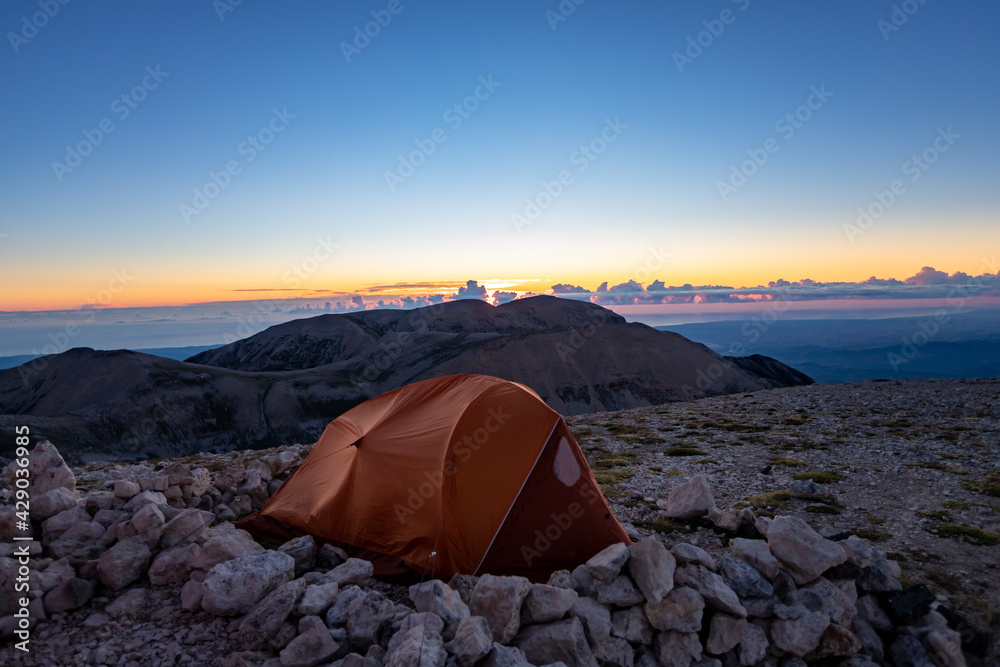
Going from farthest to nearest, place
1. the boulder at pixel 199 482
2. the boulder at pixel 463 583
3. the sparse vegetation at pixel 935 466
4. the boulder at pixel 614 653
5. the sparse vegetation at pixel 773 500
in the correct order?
the sparse vegetation at pixel 935 466 < the sparse vegetation at pixel 773 500 < the boulder at pixel 199 482 < the boulder at pixel 463 583 < the boulder at pixel 614 653

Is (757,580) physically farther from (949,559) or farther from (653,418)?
(653,418)

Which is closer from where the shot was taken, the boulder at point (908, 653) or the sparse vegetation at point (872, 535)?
the boulder at point (908, 653)

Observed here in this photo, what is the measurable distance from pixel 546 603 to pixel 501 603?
2.01 ft

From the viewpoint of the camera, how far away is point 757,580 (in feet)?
25.7

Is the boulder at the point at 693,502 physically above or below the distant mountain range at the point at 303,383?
above

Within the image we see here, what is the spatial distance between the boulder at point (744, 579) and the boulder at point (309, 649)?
18.2ft

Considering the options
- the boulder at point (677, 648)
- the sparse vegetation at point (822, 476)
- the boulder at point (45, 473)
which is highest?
the boulder at point (45, 473)

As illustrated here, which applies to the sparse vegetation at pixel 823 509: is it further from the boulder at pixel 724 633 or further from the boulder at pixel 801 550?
the boulder at pixel 724 633

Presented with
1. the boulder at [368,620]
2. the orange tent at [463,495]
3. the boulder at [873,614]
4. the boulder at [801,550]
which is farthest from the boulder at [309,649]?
the boulder at [873,614]

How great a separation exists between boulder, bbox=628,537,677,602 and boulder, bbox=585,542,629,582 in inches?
5.2

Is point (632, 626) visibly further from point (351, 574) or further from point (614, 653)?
point (351, 574)

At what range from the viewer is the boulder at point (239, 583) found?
24.6 ft

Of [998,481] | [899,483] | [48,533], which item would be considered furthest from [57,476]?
[998,481]

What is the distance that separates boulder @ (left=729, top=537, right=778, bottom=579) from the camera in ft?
26.6
